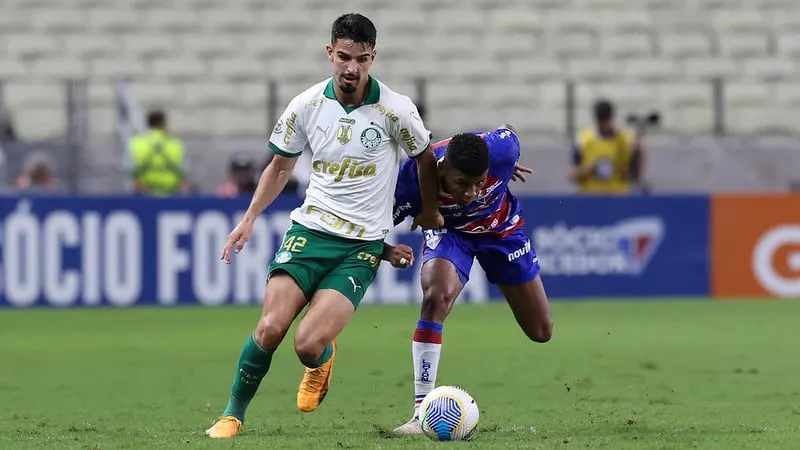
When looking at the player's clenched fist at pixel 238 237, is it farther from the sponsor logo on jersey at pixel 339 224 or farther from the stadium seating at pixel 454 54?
the stadium seating at pixel 454 54

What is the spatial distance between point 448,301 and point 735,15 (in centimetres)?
1637

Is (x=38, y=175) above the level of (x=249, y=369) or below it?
below

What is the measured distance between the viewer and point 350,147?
804cm

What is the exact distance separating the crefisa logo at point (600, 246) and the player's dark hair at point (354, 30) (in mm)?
10614

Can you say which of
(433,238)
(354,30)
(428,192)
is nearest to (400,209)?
(428,192)

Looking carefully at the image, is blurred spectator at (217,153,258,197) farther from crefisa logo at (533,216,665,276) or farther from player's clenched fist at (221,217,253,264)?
player's clenched fist at (221,217,253,264)

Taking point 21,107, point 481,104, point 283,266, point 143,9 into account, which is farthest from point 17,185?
point 283,266

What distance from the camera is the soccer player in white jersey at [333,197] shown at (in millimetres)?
7898

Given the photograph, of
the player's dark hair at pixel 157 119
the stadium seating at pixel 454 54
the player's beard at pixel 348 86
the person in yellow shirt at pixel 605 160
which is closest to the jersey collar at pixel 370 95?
the player's beard at pixel 348 86

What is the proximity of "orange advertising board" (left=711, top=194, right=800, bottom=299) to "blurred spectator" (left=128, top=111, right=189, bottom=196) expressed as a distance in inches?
266

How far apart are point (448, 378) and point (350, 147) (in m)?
3.60

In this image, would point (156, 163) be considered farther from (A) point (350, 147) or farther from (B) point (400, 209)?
(A) point (350, 147)

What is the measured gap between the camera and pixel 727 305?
18.2m

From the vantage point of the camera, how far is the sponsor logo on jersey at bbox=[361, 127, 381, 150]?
8039 mm
